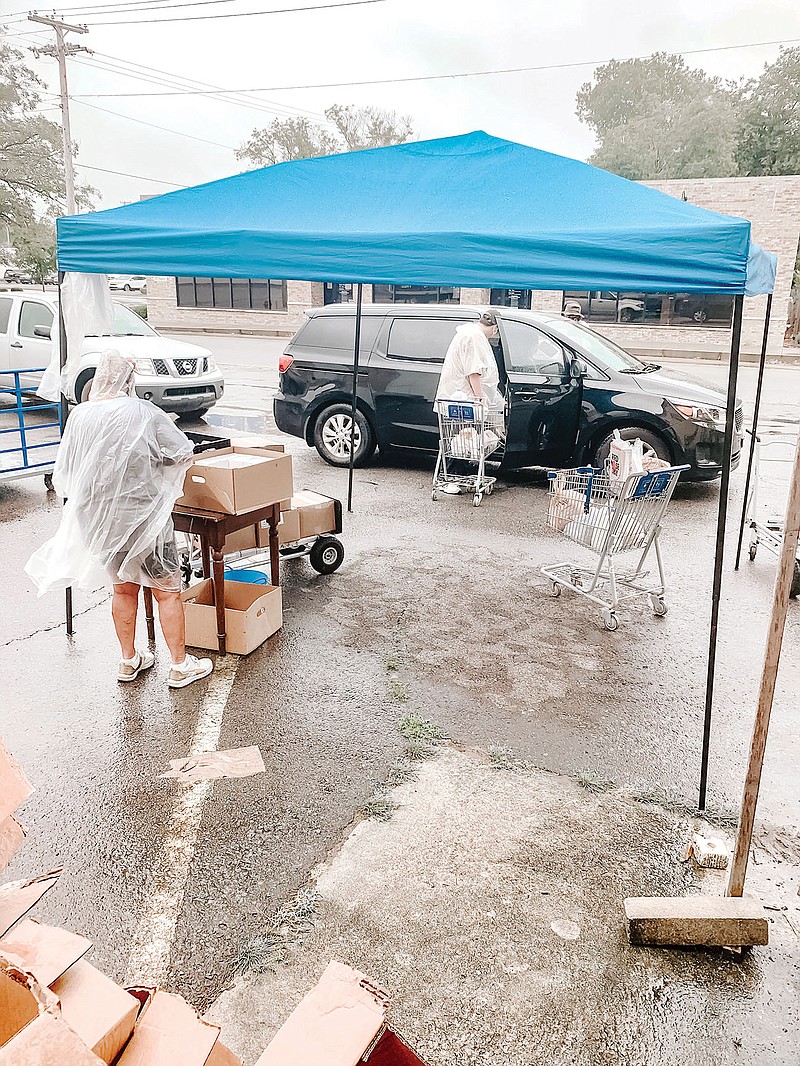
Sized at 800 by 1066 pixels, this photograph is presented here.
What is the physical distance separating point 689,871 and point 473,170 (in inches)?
153

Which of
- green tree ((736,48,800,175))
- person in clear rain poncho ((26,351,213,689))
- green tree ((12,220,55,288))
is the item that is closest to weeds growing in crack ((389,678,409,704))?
person in clear rain poncho ((26,351,213,689))

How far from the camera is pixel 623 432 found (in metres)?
8.05

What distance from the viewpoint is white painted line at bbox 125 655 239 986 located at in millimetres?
2549

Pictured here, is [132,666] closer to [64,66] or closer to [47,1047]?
[47,1047]

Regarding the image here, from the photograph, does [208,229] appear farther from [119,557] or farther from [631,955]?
[631,955]

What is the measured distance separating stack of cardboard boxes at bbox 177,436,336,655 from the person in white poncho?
305 centimetres

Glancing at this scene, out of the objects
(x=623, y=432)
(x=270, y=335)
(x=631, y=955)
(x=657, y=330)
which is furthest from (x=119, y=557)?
(x=270, y=335)

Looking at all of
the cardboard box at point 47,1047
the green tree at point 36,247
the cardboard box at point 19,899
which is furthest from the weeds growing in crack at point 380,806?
the green tree at point 36,247

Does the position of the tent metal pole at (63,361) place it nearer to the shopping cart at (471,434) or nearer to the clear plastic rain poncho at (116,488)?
the clear plastic rain poncho at (116,488)

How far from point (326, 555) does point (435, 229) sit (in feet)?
8.92

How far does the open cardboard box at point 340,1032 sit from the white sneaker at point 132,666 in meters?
3.03

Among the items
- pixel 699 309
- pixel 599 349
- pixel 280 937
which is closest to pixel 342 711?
pixel 280 937

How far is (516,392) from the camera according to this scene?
816 cm

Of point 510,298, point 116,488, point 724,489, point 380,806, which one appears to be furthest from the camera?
point 510,298
